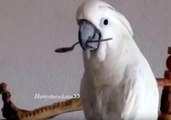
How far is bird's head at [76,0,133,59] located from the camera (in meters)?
0.55

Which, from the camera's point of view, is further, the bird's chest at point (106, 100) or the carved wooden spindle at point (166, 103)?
the carved wooden spindle at point (166, 103)

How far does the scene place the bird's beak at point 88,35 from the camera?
0.55 m

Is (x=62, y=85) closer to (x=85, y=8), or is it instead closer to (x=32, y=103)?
(x=32, y=103)

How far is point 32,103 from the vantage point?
1129 mm

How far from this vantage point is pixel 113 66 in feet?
1.87

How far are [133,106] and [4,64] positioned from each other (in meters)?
0.60

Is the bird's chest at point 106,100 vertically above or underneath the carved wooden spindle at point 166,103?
above

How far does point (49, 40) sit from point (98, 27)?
560 millimetres

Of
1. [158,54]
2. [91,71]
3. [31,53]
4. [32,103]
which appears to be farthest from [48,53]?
[91,71]

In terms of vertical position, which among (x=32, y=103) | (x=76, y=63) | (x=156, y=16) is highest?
(x=156, y=16)

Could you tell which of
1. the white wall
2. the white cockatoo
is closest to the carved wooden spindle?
the white cockatoo

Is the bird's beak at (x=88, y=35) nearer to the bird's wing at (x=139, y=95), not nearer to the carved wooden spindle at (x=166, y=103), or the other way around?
the bird's wing at (x=139, y=95)

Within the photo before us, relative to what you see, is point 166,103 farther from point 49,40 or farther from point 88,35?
point 49,40

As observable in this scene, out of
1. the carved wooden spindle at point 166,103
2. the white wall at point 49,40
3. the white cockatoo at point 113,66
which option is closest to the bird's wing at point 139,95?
the white cockatoo at point 113,66
